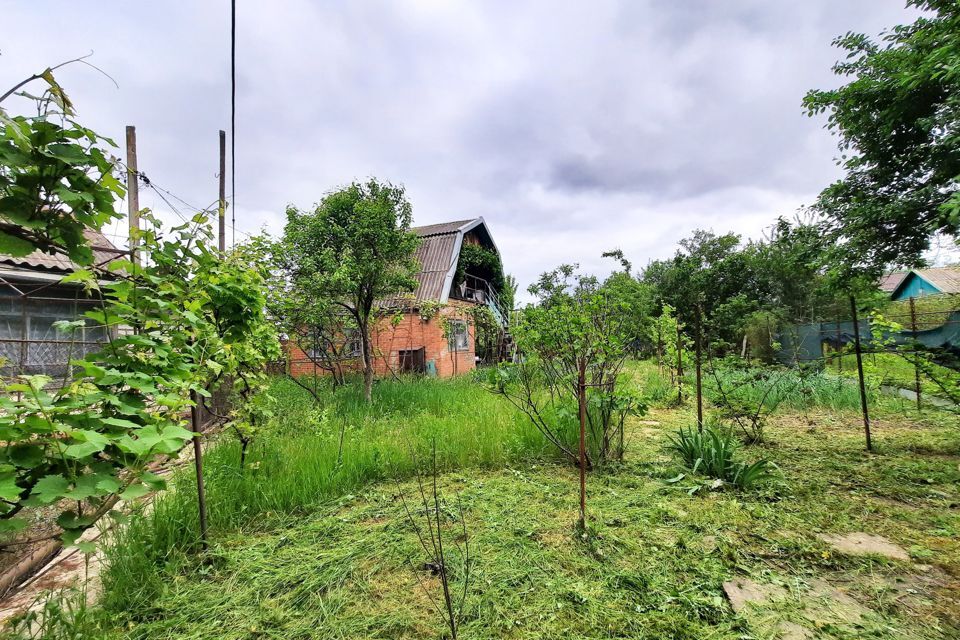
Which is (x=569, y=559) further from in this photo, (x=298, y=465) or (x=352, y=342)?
(x=352, y=342)

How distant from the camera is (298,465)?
2969mm

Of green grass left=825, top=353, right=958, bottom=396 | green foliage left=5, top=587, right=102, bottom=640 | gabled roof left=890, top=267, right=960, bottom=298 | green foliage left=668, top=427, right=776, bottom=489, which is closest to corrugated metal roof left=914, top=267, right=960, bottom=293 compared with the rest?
gabled roof left=890, top=267, right=960, bottom=298

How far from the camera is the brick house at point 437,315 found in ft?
31.3

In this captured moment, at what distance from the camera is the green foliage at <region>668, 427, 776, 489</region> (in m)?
2.98

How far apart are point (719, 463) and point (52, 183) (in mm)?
4115

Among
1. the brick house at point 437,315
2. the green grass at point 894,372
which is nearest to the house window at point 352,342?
the brick house at point 437,315

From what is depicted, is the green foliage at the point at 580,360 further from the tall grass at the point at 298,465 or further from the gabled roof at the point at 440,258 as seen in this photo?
the gabled roof at the point at 440,258

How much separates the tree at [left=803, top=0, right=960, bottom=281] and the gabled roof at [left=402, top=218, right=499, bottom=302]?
30.2 feet

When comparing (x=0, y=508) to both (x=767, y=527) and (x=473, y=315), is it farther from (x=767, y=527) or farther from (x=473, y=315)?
(x=473, y=315)

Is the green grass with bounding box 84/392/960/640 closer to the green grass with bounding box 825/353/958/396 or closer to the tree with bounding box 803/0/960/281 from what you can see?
the green grass with bounding box 825/353/958/396

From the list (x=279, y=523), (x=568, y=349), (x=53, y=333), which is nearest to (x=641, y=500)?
(x=568, y=349)

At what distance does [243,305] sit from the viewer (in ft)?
7.16

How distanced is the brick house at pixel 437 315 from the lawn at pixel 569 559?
5269mm

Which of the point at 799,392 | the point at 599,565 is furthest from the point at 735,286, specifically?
the point at 599,565
